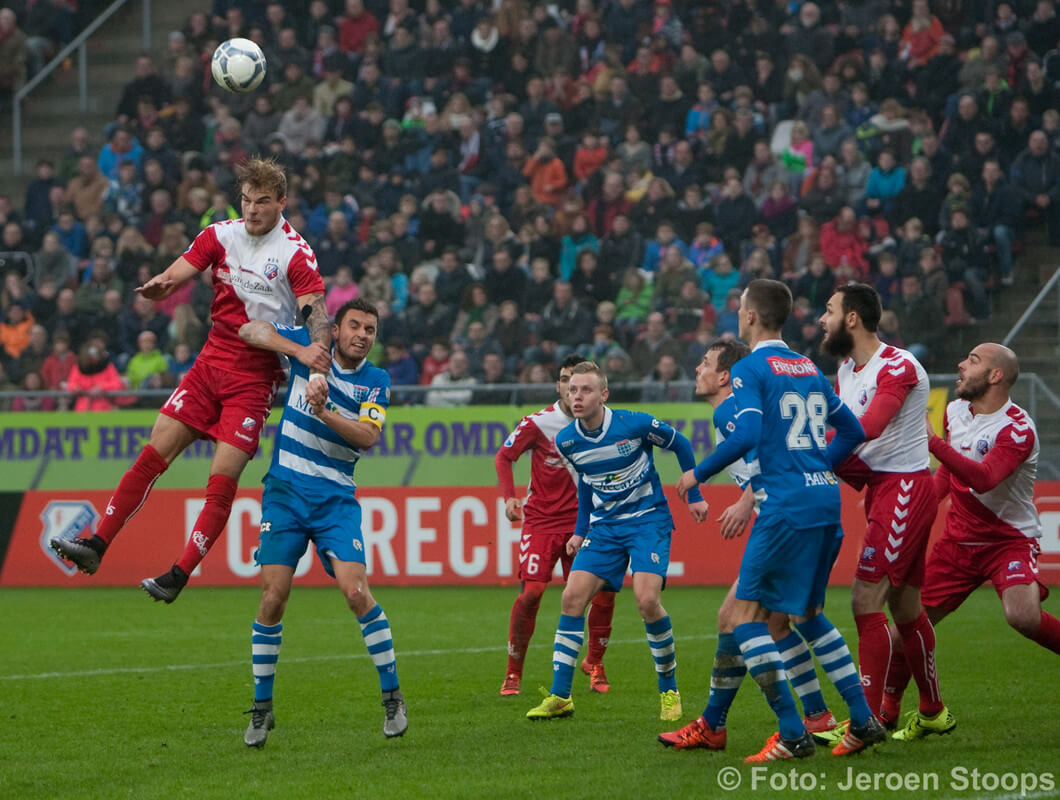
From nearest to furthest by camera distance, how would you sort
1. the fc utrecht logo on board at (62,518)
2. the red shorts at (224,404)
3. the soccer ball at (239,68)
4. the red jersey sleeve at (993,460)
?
the red jersey sleeve at (993,460), the red shorts at (224,404), the soccer ball at (239,68), the fc utrecht logo on board at (62,518)

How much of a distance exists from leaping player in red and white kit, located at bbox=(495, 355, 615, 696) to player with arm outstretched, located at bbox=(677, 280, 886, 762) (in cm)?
293

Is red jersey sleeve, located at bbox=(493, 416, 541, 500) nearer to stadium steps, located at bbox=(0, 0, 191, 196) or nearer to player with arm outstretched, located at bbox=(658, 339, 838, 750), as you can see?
player with arm outstretched, located at bbox=(658, 339, 838, 750)

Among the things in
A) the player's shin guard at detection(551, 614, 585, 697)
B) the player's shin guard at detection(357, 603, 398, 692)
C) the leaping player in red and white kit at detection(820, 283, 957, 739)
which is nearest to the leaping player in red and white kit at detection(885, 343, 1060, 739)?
the leaping player in red and white kit at detection(820, 283, 957, 739)

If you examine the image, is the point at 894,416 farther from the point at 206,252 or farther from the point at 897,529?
the point at 206,252

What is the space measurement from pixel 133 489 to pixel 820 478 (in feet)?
12.7

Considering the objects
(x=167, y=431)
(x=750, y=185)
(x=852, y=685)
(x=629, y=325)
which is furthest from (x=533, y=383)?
(x=852, y=685)

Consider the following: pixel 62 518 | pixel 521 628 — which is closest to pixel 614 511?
pixel 521 628

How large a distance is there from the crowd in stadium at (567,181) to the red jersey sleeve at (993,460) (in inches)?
358

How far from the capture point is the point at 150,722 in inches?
340

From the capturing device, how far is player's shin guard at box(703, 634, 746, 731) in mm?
7094

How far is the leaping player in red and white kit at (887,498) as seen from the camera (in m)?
7.46

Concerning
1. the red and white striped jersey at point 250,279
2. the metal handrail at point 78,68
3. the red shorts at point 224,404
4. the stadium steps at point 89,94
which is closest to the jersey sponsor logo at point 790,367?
the red and white striped jersey at point 250,279

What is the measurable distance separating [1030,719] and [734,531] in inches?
102

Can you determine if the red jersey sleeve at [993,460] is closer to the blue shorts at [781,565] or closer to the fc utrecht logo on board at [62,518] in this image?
the blue shorts at [781,565]
